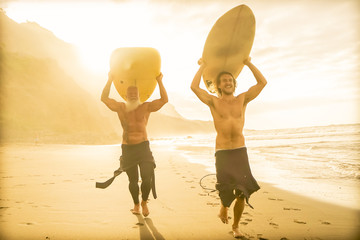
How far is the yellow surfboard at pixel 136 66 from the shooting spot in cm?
473

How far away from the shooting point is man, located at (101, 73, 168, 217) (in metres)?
4.08

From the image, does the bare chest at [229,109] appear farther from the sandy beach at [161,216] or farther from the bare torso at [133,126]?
the sandy beach at [161,216]

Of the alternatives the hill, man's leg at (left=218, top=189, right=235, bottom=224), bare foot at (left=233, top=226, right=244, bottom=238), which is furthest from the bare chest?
the hill

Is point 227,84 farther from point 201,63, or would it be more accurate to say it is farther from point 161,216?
point 161,216

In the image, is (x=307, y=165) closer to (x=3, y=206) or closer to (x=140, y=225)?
(x=140, y=225)

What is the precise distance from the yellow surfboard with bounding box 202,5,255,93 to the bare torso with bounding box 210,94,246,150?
24.0 inches

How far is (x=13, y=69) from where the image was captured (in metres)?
32.8

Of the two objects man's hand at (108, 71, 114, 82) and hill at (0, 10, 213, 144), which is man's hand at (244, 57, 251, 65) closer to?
man's hand at (108, 71, 114, 82)

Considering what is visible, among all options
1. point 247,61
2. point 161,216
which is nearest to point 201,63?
point 247,61

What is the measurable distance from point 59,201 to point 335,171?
23.7 feet

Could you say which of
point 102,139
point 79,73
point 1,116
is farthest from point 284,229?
point 79,73

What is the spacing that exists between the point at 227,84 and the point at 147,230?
2167 mm

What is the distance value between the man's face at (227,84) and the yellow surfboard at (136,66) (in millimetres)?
1567

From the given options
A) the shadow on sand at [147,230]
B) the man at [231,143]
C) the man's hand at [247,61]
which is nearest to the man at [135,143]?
the shadow on sand at [147,230]
